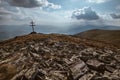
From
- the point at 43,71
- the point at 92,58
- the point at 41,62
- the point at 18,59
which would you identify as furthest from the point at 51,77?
the point at 18,59

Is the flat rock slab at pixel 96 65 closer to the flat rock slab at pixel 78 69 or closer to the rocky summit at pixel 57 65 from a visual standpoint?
the rocky summit at pixel 57 65

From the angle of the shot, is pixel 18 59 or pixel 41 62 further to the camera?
pixel 18 59

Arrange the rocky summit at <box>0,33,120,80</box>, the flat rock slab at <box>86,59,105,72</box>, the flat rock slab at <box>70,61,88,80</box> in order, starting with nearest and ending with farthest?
the flat rock slab at <box>70,61,88,80</box>, the rocky summit at <box>0,33,120,80</box>, the flat rock slab at <box>86,59,105,72</box>

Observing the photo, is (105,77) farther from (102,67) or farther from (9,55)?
(9,55)

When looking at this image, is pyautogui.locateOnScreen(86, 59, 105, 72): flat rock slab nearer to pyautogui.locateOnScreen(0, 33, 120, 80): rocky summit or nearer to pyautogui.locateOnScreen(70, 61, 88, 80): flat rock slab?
pyautogui.locateOnScreen(0, 33, 120, 80): rocky summit

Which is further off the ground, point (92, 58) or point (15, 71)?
point (92, 58)

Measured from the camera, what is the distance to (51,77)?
3944cm

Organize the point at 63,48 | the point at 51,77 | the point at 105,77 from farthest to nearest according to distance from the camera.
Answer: the point at 63,48, the point at 51,77, the point at 105,77

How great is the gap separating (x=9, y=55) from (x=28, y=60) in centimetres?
974

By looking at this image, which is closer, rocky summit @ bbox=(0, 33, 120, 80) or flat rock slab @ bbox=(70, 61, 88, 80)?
flat rock slab @ bbox=(70, 61, 88, 80)

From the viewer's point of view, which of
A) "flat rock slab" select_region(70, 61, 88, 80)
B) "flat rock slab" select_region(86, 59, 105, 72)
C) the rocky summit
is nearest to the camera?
→ "flat rock slab" select_region(70, 61, 88, 80)

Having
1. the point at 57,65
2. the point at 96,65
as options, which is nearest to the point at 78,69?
the point at 96,65

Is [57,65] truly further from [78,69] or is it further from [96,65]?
[96,65]

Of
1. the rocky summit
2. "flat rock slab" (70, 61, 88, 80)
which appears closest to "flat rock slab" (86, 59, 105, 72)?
the rocky summit
